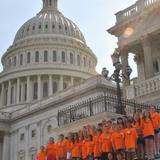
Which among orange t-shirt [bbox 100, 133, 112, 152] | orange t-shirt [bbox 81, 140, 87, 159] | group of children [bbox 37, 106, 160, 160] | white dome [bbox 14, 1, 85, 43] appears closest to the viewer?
group of children [bbox 37, 106, 160, 160]

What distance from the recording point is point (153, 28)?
28.9 meters

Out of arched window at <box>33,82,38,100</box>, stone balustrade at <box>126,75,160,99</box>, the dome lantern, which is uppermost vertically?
the dome lantern

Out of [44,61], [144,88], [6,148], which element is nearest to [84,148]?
[144,88]

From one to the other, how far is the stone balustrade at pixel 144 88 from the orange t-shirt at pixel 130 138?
11144 mm

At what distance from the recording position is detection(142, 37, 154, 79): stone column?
2845cm

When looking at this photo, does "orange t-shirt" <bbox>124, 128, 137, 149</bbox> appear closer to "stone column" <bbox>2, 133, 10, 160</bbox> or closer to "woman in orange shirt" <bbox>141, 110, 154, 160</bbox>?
"woman in orange shirt" <bbox>141, 110, 154, 160</bbox>

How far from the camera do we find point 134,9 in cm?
3094

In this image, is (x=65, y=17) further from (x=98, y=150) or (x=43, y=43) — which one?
(x=98, y=150)

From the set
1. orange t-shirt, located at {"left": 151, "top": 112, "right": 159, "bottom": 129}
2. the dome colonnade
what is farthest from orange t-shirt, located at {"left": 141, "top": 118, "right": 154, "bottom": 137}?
the dome colonnade

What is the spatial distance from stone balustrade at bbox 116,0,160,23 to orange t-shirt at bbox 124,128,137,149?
15.4 metres

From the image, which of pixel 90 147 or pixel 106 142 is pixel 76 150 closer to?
pixel 90 147

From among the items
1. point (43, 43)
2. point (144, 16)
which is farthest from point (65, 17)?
point (144, 16)

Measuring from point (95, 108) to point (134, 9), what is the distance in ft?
40.6

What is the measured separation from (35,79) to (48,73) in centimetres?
307
